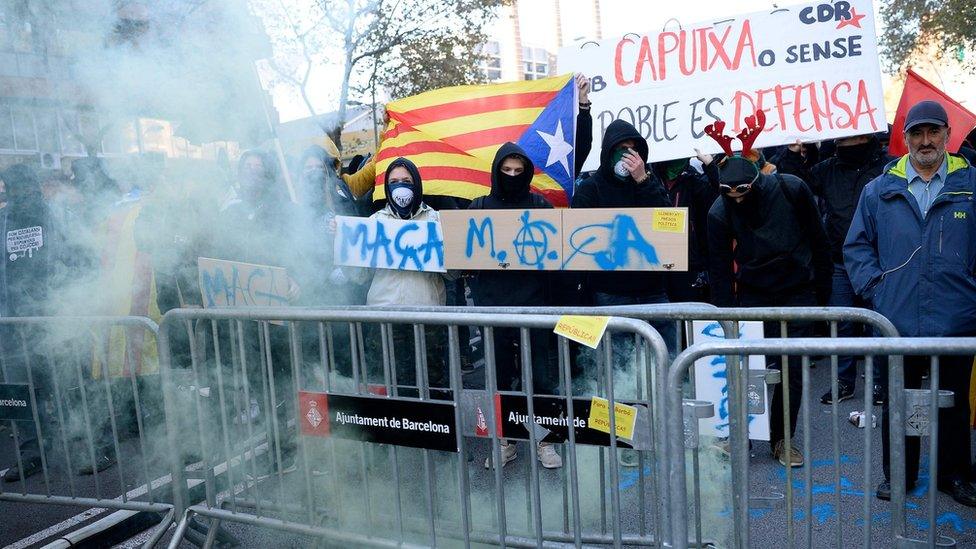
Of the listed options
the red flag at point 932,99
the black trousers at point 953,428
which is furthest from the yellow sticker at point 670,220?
the red flag at point 932,99

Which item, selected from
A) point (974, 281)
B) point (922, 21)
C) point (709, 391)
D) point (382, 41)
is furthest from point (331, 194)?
point (922, 21)

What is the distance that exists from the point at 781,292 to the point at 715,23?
2.49 meters

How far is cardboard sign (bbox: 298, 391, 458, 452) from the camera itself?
2867 millimetres

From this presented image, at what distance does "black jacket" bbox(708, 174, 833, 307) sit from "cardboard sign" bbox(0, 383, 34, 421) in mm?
3951

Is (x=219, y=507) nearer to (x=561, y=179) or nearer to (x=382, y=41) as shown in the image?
(x=561, y=179)

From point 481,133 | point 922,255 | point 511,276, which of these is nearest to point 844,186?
point 922,255

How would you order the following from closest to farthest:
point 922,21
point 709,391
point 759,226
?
point 709,391 < point 759,226 < point 922,21

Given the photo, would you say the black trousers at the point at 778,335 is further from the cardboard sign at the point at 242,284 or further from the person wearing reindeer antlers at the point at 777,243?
the cardboard sign at the point at 242,284

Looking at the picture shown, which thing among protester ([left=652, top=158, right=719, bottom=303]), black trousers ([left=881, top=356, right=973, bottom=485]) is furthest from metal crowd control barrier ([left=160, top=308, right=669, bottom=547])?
protester ([left=652, top=158, right=719, bottom=303])

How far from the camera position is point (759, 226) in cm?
445

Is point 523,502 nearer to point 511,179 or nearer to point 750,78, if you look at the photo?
point 511,179

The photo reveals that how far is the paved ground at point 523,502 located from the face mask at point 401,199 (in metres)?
1.43

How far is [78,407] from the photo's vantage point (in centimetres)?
477

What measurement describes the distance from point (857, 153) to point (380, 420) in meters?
4.52
